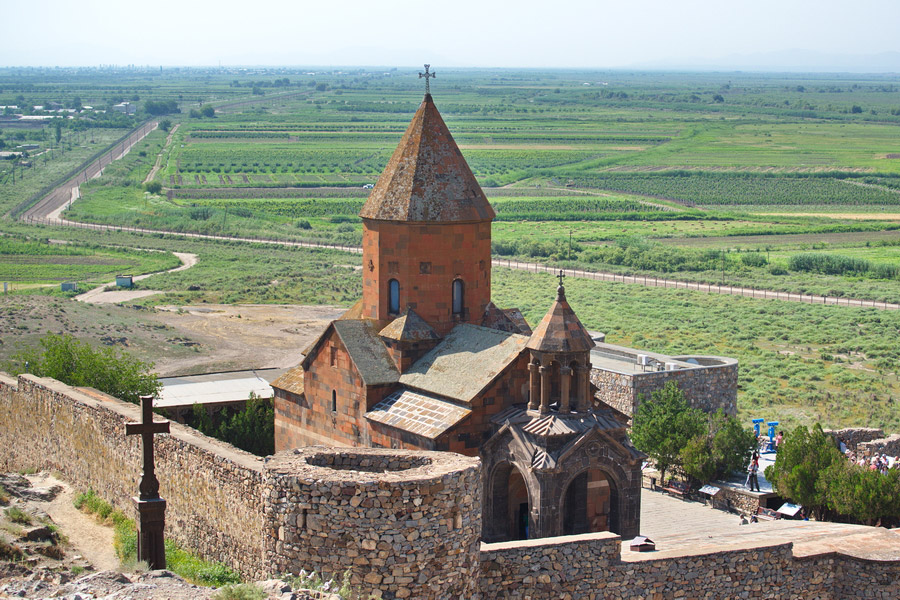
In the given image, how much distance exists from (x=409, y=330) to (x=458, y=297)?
1128 millimetres

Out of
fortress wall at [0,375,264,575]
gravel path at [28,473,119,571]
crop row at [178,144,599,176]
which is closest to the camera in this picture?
fortress wall at [0,375,264,575]

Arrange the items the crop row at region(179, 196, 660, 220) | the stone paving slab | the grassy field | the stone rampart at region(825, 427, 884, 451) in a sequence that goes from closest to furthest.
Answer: the stone paving slab, the stone rampart at region(825, 427, 884, 451), the grassy field, the crop row at region(179, 196, 660, 220)

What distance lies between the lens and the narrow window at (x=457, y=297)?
18.7m

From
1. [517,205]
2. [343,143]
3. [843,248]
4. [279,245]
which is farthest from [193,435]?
[343,143]

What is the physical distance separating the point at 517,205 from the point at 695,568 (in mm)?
78127

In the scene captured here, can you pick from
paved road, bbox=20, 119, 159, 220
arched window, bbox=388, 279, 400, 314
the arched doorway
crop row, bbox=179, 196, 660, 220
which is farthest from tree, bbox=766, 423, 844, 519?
paved road, bbox=20, 119, 159, 220

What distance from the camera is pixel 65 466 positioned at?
1755cm

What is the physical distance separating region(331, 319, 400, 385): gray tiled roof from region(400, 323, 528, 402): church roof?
0.33 m

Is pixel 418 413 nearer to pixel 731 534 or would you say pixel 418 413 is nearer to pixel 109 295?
pixel 731 534

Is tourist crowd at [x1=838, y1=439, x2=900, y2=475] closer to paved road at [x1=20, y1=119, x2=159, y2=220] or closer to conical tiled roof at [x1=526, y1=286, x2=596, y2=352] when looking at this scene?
conical tiled roof at [x1=526, y1=286, x2=596, y2=352]

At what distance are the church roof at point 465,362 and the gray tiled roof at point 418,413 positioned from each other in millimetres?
155

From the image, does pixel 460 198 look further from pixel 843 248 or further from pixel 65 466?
pixel 843 248

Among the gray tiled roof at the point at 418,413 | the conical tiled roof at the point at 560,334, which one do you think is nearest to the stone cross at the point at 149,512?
the gray tiled roof at the point at 418,413

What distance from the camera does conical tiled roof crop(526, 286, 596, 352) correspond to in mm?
15166
